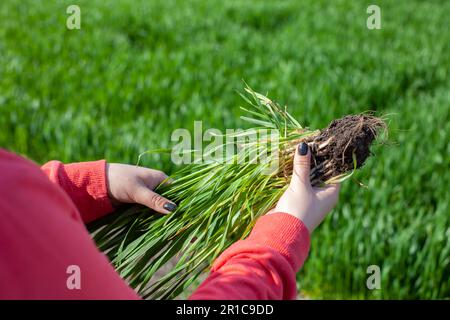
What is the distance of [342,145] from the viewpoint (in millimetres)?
1421

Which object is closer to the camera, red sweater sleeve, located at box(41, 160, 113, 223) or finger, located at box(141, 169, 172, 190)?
red sweater sleeve, located at box(41, 160, 113, 223)

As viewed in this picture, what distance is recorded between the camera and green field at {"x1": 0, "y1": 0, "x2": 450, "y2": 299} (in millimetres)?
2738

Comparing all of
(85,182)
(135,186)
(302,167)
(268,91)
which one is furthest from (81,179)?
(268,91)

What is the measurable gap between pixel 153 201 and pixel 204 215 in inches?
5.7

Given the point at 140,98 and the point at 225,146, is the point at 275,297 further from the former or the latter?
the point at 140,98

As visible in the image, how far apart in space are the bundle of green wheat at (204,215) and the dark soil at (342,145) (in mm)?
10

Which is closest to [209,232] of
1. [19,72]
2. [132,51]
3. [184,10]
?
[19,72]

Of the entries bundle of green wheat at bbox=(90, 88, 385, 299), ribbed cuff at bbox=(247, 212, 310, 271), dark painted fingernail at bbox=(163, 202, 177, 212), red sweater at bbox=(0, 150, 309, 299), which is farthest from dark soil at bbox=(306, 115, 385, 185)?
red sweater at bbox=(0, 150, 309, 299)

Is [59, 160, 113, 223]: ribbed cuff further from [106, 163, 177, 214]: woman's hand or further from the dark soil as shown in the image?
the dark soil

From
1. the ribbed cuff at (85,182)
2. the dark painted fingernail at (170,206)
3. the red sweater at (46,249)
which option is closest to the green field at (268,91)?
the dark painted fingernail at (170,206)

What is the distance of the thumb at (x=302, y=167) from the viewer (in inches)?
52.0

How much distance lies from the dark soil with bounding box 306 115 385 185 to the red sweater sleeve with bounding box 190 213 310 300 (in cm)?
28

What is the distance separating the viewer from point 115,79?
4.41m
